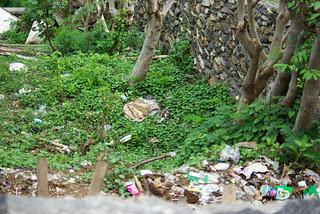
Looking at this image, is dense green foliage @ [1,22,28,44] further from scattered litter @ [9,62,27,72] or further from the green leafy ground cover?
scattered litter @ [9,62,27,72]

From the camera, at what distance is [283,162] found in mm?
5258

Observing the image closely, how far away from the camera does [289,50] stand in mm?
5742

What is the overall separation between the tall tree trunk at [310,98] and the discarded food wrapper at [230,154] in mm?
582

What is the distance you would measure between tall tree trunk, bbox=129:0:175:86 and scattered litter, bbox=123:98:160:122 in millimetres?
562

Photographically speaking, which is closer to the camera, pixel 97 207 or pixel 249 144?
pixel 97 207

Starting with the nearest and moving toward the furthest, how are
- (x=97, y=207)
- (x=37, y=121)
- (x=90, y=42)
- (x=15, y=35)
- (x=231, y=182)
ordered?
1. (x=97, y=207)
2. (x=231, y=182)
3. (x=37, y=121)
4. (x=90, y=42)
5. (x=15, y=35)

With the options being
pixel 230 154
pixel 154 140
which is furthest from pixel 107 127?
pixel 230 154

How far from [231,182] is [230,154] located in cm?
50

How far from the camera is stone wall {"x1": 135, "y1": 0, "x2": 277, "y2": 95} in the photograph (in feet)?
24.7

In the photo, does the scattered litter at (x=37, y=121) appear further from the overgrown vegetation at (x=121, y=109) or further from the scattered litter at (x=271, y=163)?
the scattered litter at (x=271, y=163)

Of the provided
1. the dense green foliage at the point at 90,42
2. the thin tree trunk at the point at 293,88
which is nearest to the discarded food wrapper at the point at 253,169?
the thin tree trunk at the point at 293,88

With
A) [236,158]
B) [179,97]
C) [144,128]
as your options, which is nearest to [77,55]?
[179,97]

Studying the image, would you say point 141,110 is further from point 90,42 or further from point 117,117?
point 90,42

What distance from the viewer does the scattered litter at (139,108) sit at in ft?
26.2
